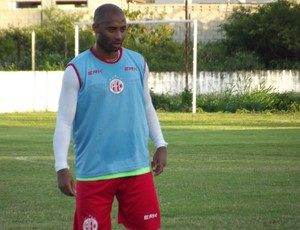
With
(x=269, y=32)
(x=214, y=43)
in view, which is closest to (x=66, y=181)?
(x=269, y=32)

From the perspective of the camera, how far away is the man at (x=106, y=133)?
24.7 feet

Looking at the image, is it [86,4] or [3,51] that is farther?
[86,4]

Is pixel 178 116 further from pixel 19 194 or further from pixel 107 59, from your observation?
pixel 107 59

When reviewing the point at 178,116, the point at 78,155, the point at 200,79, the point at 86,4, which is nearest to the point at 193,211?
the point at 78,155

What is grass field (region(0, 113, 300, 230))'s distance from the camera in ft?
42.0

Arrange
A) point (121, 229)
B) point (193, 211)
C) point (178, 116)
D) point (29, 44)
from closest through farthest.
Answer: point (121, 229), point (193, 211), point (178, 116), point (29, 44)

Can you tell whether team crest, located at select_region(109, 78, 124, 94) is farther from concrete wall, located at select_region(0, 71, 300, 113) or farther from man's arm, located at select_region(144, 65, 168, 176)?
concrete wall, located at select_region(0, 71, 300, 113)

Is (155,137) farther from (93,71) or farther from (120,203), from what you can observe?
(93,71)

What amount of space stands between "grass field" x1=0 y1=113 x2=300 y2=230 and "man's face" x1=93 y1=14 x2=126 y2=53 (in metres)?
4.77

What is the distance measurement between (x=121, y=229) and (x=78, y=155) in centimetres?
455

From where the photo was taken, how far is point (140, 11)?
69938 mm

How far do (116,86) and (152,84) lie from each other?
4723cm

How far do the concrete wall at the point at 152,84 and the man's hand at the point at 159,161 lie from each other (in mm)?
40168

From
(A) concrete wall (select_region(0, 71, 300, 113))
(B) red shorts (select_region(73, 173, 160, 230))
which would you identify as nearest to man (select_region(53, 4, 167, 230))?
(B) red shorts (select_region(73, 173, 160, 230))
